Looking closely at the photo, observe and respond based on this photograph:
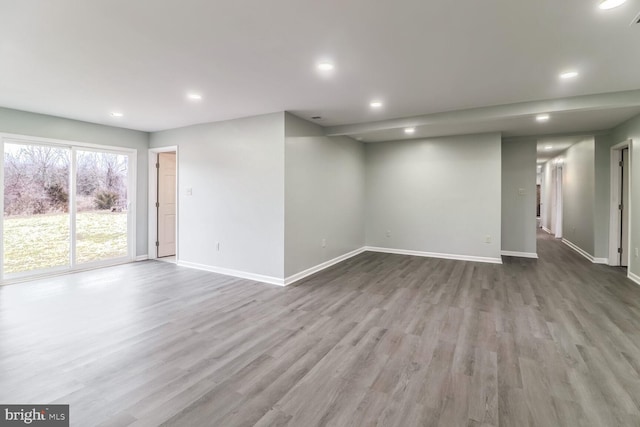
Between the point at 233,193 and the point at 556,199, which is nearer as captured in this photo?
the point at 233,193

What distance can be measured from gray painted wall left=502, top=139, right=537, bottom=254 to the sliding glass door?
7790 mm

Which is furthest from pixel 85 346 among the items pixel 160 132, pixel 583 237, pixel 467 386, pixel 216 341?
pixel 583 237

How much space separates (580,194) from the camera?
678 cm

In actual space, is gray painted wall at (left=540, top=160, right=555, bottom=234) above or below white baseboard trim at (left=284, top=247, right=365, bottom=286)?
above

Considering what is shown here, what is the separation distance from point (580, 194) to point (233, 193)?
758cm

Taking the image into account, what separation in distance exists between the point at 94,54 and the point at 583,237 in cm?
888

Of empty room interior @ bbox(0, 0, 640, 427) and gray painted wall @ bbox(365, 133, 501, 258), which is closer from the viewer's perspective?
empty room interior @ bbox(0, 0, 640, 427)

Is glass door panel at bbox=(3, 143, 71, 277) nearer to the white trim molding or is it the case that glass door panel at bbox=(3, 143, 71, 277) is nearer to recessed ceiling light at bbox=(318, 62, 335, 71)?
recessed ceiling light at bbox=(318, 62, 335, 71)

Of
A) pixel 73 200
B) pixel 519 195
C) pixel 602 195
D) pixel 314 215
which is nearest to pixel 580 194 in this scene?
pixel 602 195

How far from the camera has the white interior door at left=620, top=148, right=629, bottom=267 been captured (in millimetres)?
5387

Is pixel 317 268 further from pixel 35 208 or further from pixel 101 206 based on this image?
pixel 35 208

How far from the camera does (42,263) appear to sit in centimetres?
477

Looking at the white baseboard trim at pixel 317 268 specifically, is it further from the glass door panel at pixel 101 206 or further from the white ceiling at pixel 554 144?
the white ceiling at pixel 554 144

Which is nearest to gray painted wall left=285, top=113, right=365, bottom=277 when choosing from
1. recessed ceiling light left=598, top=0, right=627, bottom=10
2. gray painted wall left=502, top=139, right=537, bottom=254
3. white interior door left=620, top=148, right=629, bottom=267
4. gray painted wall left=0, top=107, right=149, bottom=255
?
gray painted wall left=502, top=139, right=537, bottom=254
